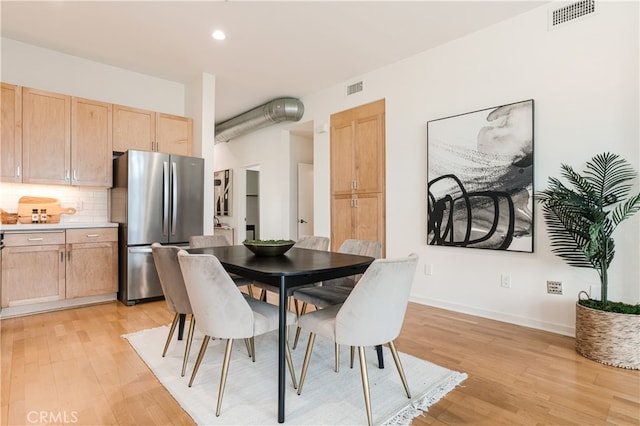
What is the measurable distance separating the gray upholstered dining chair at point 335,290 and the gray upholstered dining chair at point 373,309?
49cm

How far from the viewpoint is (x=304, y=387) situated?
6.43 ft

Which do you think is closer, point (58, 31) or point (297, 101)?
point (58, 31)

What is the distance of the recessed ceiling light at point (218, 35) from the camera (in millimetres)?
3389

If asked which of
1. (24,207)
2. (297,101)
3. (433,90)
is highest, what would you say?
(297,101)

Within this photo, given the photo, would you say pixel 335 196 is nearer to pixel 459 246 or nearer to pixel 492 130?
pixel 459 246

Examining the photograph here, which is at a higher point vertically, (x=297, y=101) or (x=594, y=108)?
(x=297, y=101)

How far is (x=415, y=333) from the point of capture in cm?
289

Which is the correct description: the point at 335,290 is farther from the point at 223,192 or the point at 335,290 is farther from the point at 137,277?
the point at 223,192

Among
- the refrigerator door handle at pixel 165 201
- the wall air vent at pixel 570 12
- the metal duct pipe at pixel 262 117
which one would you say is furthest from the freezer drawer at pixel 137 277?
the wall air vent at pixel 570 12

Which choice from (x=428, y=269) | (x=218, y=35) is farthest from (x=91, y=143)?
(x=428, y=269)

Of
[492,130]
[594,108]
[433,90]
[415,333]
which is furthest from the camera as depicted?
[433,90]

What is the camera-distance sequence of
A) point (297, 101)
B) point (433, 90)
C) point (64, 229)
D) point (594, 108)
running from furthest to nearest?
point (297, 101)
point (433, 90)
point (64, 229)
point (594, 108)

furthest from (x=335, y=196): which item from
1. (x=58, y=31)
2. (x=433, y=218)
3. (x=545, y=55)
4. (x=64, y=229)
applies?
(x=58, y=31)

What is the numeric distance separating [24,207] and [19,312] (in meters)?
1.10
